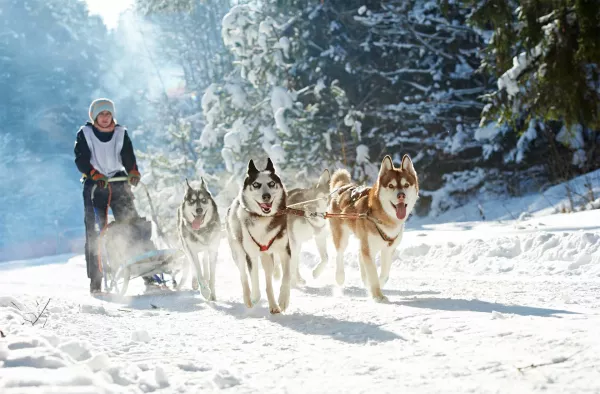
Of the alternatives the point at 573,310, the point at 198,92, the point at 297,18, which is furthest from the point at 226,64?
the point at 573,310

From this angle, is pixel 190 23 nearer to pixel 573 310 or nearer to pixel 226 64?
pixel 226 64

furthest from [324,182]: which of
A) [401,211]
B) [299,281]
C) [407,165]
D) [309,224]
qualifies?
[401,211]

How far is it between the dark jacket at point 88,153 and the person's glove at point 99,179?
0.31ft

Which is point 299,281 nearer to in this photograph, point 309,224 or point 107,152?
point 309,224

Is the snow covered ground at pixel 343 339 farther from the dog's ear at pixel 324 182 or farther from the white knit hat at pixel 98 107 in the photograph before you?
the white knit hat at pixel 98 107

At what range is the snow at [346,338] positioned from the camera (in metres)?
2.41

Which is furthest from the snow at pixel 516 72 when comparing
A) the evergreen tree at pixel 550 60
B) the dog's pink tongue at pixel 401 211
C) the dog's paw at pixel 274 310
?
the dog's paw at pixel 274 310

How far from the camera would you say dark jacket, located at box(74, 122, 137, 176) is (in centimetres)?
698

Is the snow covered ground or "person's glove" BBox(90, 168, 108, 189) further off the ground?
"person's glove" BBox(90, 168, 108, 189)

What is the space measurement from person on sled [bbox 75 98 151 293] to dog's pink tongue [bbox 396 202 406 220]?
12.3ft

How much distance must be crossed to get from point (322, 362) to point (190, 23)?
3785 centimetres

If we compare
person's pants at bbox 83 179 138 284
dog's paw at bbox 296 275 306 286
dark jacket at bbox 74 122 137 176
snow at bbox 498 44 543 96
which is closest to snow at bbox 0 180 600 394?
dog's paw at bbox 296 275 306 286

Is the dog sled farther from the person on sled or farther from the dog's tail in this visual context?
the dog's tail

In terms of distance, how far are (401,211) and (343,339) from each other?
1847 millimetres
